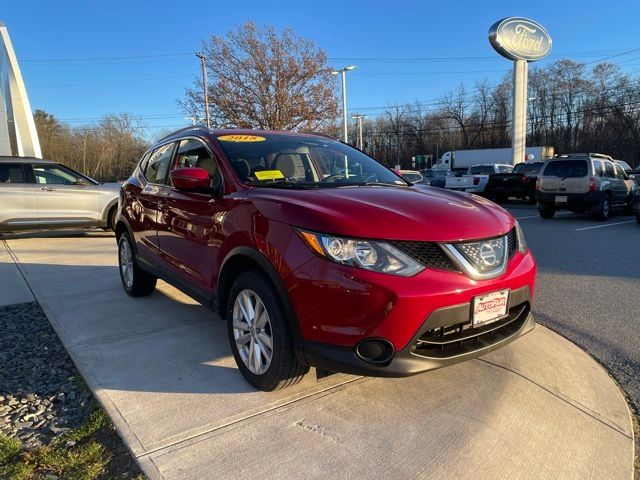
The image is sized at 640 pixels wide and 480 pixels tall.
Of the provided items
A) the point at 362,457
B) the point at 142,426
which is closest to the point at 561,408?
the point at 362,457

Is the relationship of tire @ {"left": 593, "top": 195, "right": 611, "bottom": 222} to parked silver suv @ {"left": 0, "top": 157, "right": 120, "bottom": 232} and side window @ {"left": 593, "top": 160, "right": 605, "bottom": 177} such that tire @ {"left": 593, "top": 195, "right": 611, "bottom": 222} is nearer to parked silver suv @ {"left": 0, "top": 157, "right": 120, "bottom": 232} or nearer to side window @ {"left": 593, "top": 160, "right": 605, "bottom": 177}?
side window @ {"left": 593, "top": 160, "right": 605, "bottom": 177}

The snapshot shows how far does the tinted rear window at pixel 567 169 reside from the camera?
12953mm

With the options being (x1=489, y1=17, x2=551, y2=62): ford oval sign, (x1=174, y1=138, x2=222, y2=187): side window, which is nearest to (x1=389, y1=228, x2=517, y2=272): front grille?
(x1=174, y1=138, x2=222, y2=187): side window

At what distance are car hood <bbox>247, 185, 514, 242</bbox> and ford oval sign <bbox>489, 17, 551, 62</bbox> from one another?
2635 centimetres

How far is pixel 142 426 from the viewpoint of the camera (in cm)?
267

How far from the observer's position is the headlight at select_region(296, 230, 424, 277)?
244cm

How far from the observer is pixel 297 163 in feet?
12.4

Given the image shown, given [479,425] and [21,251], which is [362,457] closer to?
[479,425]

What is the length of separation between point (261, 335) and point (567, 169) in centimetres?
1279

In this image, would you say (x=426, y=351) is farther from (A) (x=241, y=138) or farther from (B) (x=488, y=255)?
(A) (x=241, y=138)

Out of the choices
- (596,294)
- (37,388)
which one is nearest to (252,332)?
(37,388)

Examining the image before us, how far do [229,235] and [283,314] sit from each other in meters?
0.75

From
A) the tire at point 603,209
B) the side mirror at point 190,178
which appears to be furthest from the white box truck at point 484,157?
the side mirror at point 190,178

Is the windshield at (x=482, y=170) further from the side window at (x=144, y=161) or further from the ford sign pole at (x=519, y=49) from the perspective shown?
the side window at (x=144, y=161)
